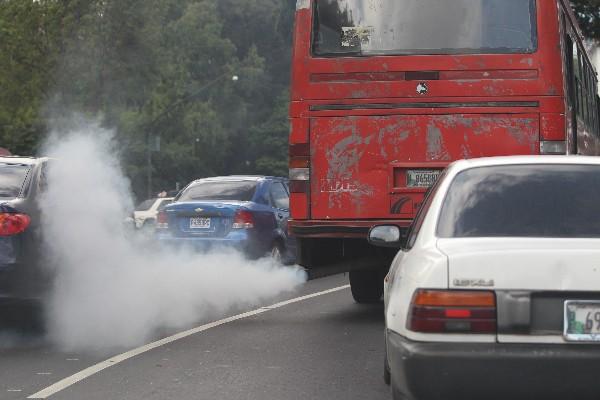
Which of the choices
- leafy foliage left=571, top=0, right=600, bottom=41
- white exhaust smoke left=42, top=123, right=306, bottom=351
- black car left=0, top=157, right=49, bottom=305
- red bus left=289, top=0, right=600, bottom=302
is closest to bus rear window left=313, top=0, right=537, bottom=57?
red bus left=289, top=0, right=600, bottom=302

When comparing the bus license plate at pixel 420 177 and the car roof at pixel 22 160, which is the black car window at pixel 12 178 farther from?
the bus license plate at pixel 420 177

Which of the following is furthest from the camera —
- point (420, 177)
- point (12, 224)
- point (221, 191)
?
point (221, 191)

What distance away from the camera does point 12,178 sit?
1124cm

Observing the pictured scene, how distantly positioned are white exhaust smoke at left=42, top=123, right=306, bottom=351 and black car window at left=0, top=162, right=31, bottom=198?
0.80ft

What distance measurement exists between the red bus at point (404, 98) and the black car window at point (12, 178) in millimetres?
2495

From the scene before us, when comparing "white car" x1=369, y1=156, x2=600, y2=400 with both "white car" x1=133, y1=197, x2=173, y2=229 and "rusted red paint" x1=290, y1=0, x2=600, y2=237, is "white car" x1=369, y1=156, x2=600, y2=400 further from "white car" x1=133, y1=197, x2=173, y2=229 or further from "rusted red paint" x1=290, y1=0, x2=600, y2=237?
"white car" x1=133, y1=197, x2=173, y2=229

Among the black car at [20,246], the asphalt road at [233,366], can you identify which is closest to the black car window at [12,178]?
the black car at [20,246]

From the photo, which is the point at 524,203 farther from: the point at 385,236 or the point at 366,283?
the point at 366,283

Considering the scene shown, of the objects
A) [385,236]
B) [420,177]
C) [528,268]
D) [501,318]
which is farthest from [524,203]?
[420,177]

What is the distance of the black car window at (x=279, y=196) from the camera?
18562 millimetres

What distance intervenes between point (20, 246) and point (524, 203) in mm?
5416

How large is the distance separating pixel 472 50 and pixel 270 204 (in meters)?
7.03

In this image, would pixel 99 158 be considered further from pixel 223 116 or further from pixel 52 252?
pixel 223 116

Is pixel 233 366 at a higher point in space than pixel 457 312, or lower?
lower
